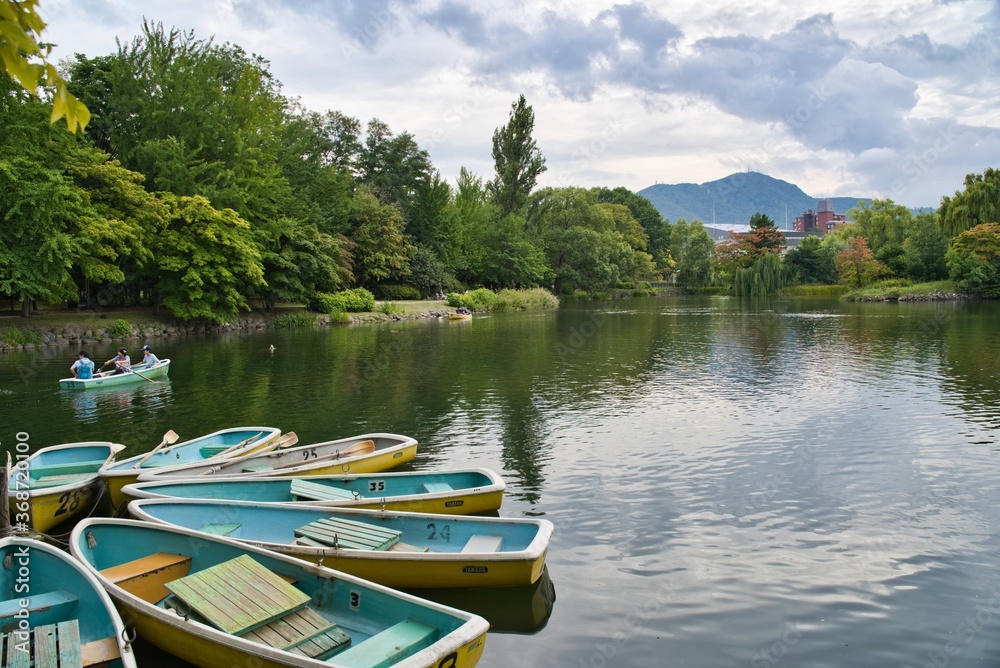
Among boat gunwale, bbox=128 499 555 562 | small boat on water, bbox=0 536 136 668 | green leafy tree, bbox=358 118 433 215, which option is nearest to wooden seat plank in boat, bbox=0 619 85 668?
small boat on water, bbox=0 536 136 668

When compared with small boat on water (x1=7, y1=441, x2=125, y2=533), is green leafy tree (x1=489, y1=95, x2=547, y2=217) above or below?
above

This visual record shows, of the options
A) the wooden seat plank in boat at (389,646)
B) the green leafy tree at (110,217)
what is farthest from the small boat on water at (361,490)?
the green leafy tree at (110,217)

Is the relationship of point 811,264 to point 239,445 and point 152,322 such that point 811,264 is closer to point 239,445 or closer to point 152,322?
point 152,322

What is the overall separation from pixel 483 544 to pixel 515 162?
7583 cm

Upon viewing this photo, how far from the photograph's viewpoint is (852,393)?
61.7 feet

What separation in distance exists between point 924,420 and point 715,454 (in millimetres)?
5869

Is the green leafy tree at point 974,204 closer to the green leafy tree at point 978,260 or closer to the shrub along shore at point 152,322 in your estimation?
the green leafy tree at point 978,260

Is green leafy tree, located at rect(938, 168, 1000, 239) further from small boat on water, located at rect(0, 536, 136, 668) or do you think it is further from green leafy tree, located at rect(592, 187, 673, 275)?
small boat on water, located at rect(0, 536, 136, 668)

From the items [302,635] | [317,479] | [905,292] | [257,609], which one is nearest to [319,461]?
[317,479]

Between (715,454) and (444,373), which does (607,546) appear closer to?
(715,454)


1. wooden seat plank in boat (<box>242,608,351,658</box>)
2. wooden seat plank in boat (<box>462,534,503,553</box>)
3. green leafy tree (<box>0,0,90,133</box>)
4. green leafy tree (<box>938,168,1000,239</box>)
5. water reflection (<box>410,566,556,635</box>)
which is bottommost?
water reflection (<box>410,566,556,635</box>)

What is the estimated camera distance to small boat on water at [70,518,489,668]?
544 centimetres

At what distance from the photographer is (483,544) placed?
7.70m

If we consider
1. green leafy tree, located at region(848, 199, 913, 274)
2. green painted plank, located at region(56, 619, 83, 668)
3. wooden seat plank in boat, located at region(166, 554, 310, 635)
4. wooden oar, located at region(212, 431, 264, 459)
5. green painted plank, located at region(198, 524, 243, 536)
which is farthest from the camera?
green leafy tree, located at region(848, 199, 913, 274)
